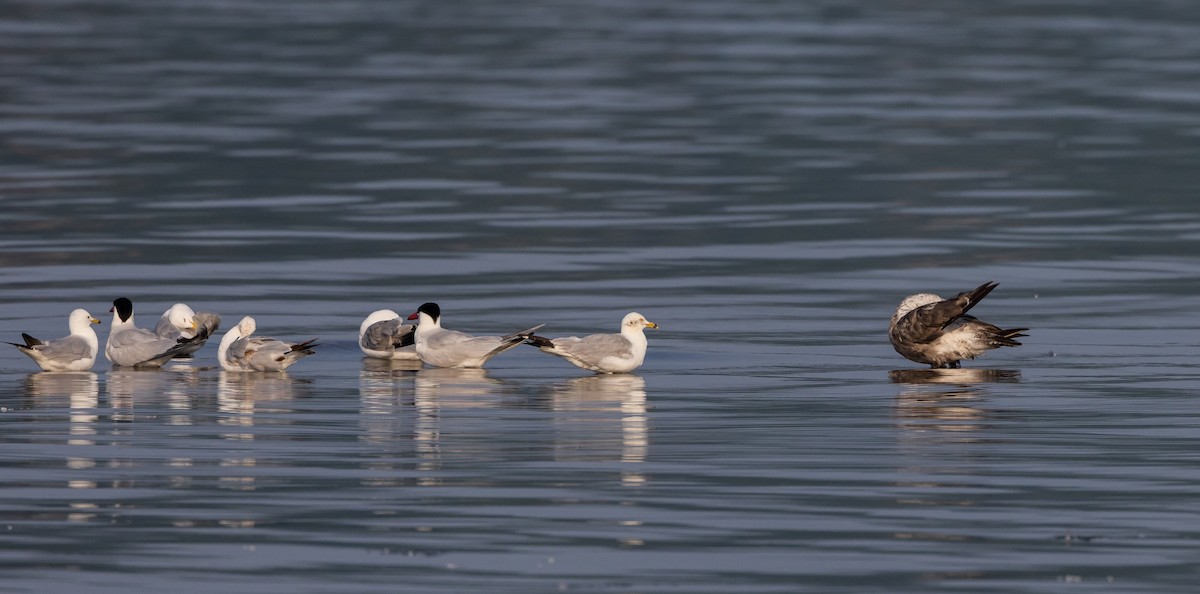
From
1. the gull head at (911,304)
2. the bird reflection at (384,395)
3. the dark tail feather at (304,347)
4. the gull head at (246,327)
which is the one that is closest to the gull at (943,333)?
the gull head at (911,304)

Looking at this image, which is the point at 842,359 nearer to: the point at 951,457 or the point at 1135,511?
the point at 951,457

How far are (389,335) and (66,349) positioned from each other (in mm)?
2197

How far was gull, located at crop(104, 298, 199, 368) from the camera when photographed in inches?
626

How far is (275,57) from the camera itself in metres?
50.0

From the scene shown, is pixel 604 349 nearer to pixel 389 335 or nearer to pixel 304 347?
pixel 389 335

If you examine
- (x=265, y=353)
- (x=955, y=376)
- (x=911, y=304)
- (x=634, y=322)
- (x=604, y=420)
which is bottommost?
(x=604, y=420)

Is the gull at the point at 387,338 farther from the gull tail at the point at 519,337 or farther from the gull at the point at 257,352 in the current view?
the gull tail at the point at 519,337

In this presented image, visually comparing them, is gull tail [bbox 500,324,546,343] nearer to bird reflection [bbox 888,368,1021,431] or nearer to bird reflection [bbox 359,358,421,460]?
bird reflection [bbox 359,358,421,460]

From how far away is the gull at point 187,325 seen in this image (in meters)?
16.3

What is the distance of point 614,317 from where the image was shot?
18125 millimetres

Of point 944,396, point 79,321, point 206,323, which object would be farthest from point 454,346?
point 944,396

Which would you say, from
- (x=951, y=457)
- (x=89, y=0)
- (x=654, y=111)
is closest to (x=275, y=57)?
(x=654, y=111)

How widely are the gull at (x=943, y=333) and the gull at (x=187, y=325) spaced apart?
481 cm

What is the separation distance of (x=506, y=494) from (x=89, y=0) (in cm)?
6572
